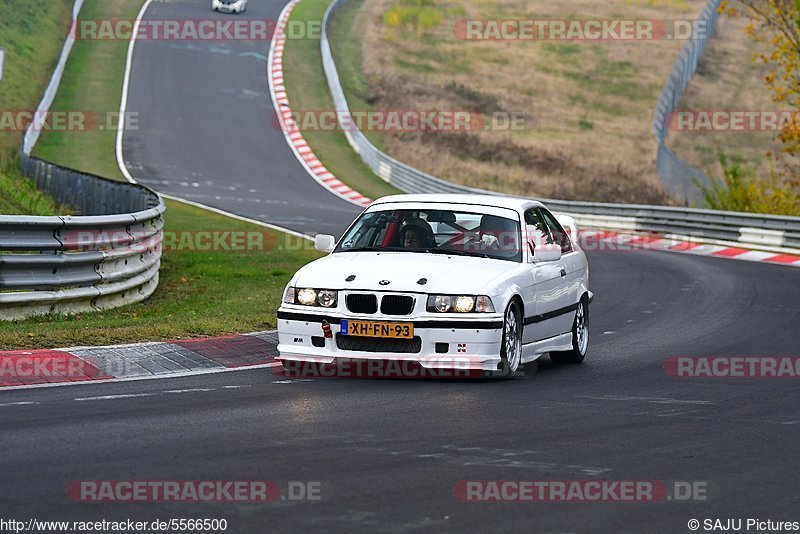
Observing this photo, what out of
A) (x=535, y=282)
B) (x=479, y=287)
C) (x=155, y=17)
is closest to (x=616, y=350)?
(x=535, y=282)

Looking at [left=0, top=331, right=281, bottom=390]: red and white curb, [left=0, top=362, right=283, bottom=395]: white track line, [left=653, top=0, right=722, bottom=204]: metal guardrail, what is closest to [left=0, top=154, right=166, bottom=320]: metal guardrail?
[left=0, top=331, right=281, bottom=390]: red and white curb

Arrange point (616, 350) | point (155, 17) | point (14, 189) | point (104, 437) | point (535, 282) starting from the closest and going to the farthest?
point (104, 437)
point (535, 282)
point (616, 350)
point (14, 189)
point (155, 17)

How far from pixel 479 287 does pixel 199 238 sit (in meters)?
16.8

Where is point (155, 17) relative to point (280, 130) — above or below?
above

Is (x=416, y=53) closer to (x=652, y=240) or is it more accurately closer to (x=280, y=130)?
(x=280, y=130)

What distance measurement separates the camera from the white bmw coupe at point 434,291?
35.2 feet

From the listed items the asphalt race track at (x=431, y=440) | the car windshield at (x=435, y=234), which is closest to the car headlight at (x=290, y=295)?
the asphalt race track at (x=431, y=440)

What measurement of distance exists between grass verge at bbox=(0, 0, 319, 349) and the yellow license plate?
2437mm

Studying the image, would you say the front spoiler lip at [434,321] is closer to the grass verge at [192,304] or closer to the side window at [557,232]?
the grass verge at [192,304]

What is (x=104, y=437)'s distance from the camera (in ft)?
26.2

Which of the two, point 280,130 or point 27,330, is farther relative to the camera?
→ point 280,130

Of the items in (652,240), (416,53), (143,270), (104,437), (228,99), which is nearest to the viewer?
(104,437)

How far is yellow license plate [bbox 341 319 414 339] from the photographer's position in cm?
1067

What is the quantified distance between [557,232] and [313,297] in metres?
3.22
